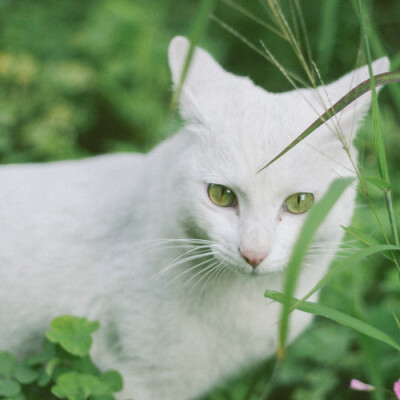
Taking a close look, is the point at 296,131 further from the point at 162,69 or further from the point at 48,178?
the point at 162,69

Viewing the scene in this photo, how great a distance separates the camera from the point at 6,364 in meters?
1.31

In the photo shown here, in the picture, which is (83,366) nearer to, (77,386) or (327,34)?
(77,386)

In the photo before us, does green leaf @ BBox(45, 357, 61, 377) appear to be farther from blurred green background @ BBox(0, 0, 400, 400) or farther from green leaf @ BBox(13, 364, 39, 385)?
blurred green background @ BBox(0, 0, 400, 400)

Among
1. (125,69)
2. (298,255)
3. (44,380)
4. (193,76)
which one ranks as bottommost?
(44,380)

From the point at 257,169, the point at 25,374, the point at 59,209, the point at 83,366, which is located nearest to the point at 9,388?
the point at 25,374

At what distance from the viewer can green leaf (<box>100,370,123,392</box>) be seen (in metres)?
1.33

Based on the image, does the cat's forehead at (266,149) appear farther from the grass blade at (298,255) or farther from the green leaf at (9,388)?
the green leaf at (9,388)

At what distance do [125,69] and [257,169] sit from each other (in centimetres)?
165

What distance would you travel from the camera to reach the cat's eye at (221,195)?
3.84 feet

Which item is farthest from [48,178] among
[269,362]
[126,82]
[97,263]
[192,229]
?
[126,82]

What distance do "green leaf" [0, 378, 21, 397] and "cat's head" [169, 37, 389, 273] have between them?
575mm

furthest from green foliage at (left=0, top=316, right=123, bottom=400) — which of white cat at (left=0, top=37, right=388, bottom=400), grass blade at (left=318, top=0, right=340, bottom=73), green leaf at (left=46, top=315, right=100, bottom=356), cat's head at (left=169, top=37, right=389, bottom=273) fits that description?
grass blade at (left=318, top=0, right=340, bottom=73)

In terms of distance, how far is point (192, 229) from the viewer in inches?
49.7

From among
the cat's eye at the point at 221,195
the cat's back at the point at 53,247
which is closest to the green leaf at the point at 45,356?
the cat's back at the point at 53,247
